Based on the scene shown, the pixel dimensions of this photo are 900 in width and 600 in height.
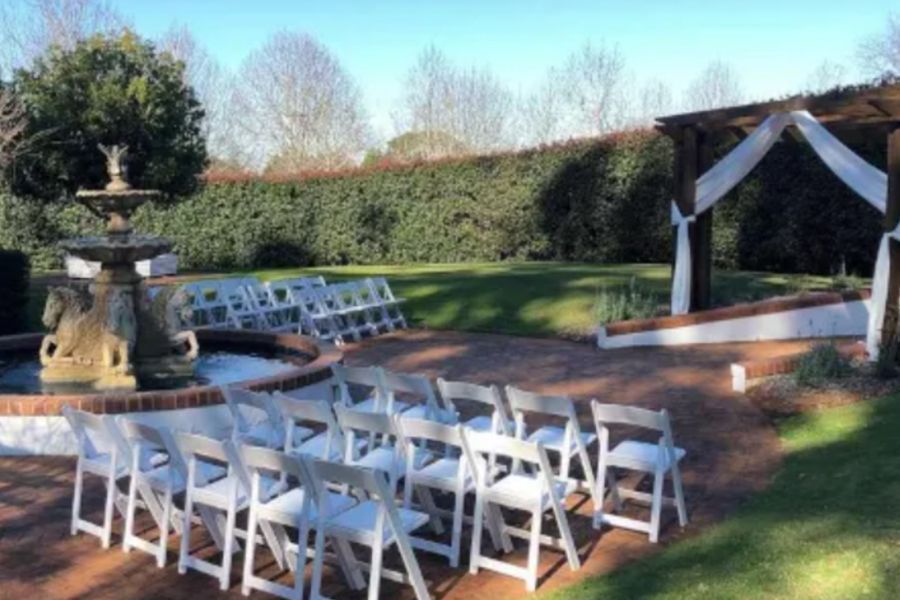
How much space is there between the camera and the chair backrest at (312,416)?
5684 mm

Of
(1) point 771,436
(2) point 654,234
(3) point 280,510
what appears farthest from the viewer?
(2) point 654,234

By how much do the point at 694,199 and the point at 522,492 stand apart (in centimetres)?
928

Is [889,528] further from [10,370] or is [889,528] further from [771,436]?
[10,370]

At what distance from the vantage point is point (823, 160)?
12.1 meters

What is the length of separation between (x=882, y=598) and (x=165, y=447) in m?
3.68

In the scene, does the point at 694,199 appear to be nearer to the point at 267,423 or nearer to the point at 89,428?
the point at 267,423

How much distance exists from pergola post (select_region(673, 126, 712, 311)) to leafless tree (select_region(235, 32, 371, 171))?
33334 millimetres

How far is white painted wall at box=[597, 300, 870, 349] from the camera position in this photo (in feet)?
41.2

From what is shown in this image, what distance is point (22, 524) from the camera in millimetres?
5859

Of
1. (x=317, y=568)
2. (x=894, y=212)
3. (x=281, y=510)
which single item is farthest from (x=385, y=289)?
(x=317, y=568)

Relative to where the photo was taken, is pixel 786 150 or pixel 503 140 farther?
pixel 503 140

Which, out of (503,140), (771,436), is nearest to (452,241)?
(771,436)

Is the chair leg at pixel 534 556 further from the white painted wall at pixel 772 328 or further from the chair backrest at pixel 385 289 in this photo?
the chair backrest at pixel 385 289

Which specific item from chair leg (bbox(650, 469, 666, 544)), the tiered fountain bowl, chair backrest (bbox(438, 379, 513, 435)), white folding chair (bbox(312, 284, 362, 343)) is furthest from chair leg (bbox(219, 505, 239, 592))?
white folding chair (bbox(312, 284, 362, 343))
